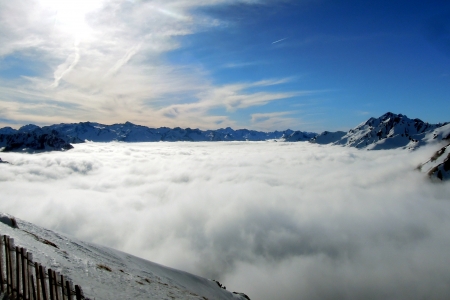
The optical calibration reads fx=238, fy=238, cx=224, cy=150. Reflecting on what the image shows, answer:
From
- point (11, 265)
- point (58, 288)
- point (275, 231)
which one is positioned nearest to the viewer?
point (58, 288)

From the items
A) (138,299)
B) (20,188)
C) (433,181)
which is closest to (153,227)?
(20,188)

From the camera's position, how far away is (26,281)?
7508 mm

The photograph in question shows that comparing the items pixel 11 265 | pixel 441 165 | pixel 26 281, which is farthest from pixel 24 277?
pixel 441 165

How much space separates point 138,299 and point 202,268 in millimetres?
117928

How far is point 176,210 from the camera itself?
533 feet

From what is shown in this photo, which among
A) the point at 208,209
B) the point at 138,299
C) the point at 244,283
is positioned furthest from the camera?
the point at 208,209

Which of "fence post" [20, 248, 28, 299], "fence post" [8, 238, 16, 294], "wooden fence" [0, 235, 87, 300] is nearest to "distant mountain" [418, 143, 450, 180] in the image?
"wooden fence" [0, 235, 87, 300]

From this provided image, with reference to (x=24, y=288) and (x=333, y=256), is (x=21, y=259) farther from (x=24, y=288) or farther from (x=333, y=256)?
(x=333, y=256)

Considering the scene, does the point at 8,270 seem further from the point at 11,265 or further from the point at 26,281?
the point at 26,281

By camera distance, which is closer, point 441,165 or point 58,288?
point 58,288

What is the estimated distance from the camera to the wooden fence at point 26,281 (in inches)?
278

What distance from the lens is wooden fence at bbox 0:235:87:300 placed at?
7051mm

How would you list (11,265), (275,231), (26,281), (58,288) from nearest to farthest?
(58,288) < (26,281) < (11,265) < (275,231)

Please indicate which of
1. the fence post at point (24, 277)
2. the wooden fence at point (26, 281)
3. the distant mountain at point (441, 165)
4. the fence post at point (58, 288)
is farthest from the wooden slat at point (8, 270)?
the distant mountain at point (441, 165)
